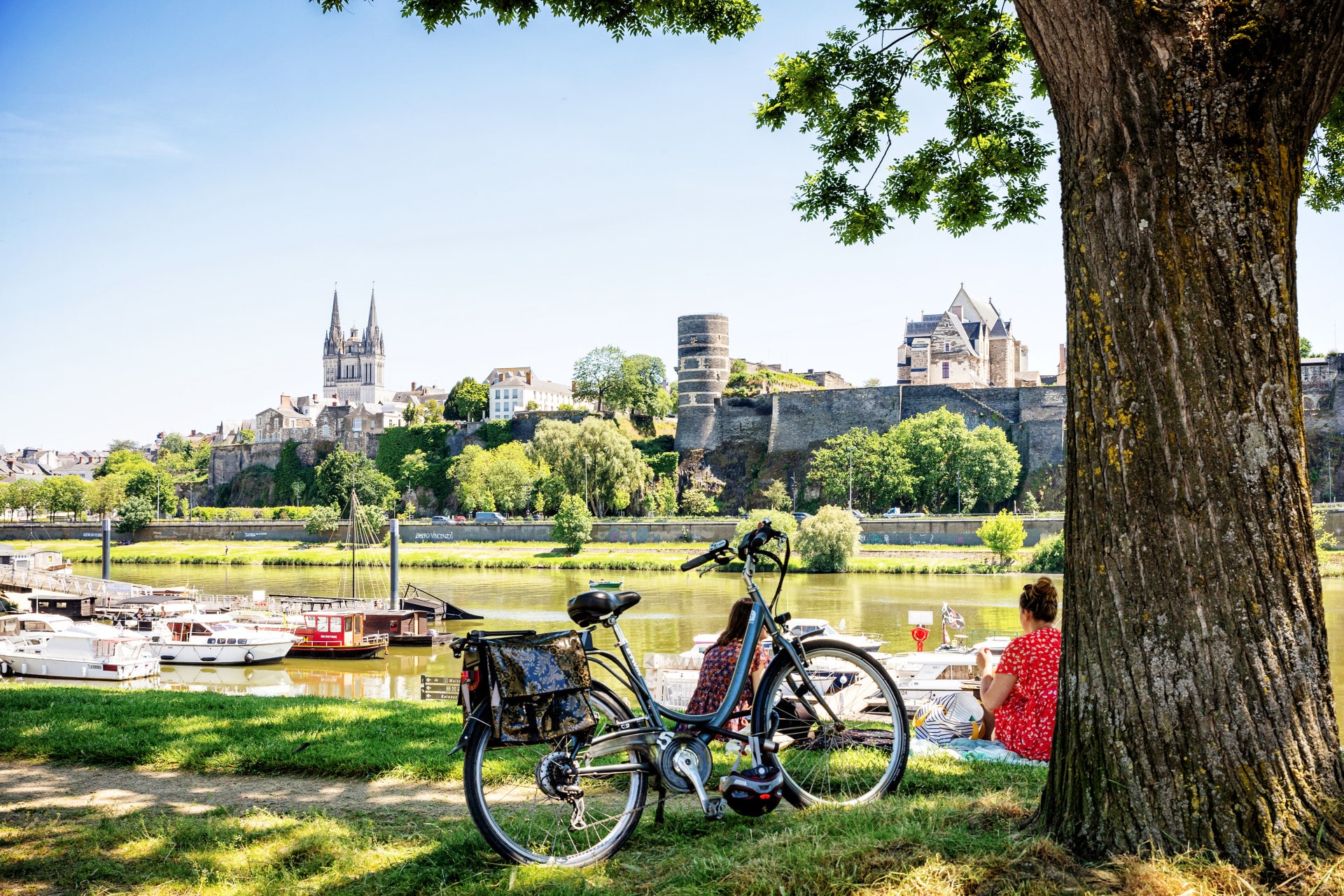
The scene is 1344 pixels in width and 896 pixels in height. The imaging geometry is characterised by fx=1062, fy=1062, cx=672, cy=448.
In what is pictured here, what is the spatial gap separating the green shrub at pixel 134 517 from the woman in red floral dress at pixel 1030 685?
6702cm

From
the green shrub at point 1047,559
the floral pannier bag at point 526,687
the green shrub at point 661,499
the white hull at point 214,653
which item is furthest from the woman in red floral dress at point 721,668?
the green shrub at point 661,499

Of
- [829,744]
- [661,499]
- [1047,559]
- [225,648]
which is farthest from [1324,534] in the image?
[829,744]

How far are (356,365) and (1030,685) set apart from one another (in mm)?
156680

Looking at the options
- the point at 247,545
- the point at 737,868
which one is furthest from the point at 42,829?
the point at 247,545

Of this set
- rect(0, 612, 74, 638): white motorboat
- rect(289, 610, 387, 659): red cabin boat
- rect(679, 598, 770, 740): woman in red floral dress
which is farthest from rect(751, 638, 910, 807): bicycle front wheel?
rect(0, 612, 74, 638): white motorboat

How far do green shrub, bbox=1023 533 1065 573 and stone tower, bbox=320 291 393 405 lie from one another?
12199cm

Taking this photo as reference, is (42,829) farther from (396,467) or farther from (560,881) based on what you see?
(396,467)

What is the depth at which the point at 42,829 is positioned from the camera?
3.88m

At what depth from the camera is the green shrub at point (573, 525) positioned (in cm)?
4656

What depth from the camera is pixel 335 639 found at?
899 inches

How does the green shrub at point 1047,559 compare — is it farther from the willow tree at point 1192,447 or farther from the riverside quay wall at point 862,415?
the willow tree at point 1192,447

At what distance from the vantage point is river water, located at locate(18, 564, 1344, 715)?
65.6 ft

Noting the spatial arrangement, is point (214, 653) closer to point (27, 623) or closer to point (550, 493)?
point (27, 623)

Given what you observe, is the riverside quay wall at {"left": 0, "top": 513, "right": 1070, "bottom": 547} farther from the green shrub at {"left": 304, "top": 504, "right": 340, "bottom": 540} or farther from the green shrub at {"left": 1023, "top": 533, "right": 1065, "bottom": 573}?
A: the green shrub at {"left": 1023, "top": 533, "right": 1065, "bottom": 573}
